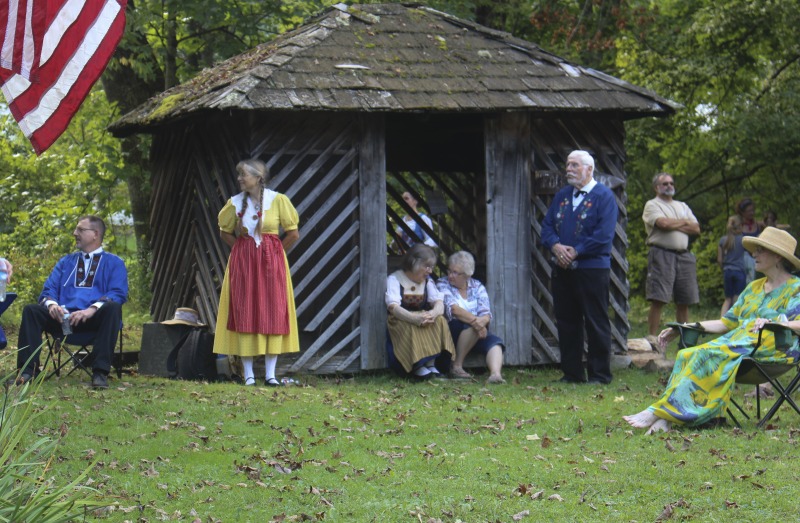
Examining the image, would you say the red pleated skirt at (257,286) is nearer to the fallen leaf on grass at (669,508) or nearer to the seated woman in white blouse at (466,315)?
the seated woman in white blouse at (466,315)

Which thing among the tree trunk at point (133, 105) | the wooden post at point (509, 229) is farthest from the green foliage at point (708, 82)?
the wooden post at point (509, 229)

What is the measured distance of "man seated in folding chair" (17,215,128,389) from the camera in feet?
32.1

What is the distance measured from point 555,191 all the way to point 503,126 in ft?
2.74

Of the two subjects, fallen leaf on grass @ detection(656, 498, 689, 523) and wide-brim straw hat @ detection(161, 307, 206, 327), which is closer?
fallen leaf on grass @ detection(656, 498, 689, 523)

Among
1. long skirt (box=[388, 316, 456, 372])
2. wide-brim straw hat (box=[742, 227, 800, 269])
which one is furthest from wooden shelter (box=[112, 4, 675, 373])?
wide-brim straw hat (box=[742, 227, 800, 269])

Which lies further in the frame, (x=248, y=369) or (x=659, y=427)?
(x=248, y=369)

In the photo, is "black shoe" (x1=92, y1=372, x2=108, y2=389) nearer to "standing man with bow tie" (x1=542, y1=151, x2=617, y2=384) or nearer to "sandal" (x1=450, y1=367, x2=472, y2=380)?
"sandal" (x1=450, y1=367, x2=472, y2=380)

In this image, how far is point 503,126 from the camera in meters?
11.7

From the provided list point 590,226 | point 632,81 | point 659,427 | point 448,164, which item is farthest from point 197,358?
point 632,81

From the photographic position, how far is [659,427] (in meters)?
8.08

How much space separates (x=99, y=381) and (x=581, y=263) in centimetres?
426

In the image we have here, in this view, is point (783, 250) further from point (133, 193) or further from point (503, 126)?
point (133, 193)

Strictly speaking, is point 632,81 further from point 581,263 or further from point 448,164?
point 581,263

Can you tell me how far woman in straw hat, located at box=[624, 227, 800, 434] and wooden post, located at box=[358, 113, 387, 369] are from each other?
346cm
